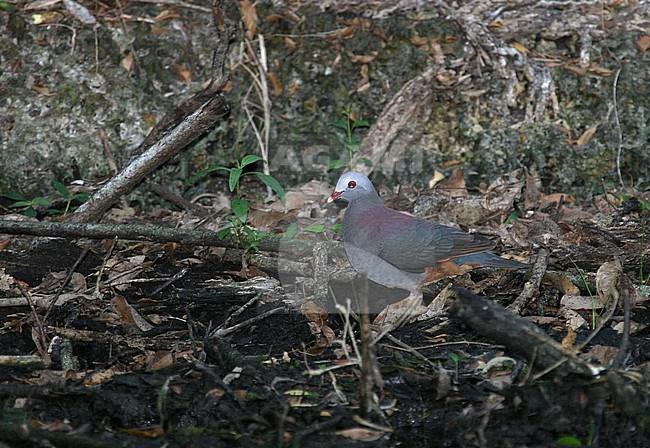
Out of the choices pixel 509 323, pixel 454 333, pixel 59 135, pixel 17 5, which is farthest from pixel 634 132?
pixel 17 5

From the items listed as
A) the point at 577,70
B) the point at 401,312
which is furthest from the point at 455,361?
the point at 577,70

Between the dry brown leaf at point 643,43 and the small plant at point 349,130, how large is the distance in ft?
7.27

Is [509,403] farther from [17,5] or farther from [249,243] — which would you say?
[17,5]

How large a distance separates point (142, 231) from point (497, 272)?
2044 mm

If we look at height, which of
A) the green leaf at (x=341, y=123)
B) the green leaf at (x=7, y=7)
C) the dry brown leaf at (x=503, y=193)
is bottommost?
the dry brown leaf at (x=503, y=193)

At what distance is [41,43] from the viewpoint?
5.71m

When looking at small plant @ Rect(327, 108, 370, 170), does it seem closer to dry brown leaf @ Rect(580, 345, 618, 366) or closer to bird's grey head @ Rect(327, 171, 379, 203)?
bird's grey head @ Rect(327, 171, 379, 203)

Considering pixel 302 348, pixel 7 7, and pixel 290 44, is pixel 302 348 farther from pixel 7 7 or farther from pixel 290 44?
pixel 7 7

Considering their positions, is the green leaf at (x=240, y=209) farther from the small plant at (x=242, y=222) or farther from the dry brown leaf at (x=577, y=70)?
the dry brown leaf at (x=577, y=70)

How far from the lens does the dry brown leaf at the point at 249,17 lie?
19.0ft

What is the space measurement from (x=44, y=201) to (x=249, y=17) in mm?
2093

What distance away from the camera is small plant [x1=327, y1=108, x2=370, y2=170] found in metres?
5.31

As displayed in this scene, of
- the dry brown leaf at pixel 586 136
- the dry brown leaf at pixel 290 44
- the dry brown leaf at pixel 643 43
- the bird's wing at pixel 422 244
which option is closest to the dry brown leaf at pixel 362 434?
the bird's wing at pixel 422 244

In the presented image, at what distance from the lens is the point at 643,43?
19.0ft
